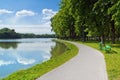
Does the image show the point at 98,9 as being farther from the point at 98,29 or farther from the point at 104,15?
the point at 98,29

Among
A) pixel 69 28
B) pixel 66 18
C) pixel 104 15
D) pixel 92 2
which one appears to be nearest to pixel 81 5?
pixel 92 2

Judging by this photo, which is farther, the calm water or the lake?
the lake

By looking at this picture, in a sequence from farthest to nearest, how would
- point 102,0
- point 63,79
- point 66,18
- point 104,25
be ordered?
1. point 66,18
2. point 104,25
3. point 102,0
4. point 63,79

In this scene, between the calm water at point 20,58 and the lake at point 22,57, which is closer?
the calm water at point 20,58

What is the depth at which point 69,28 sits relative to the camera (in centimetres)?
8388

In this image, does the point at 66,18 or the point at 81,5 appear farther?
the point at 66,18

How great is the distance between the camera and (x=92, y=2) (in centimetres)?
4044

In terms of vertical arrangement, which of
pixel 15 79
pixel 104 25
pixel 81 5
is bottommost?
pixel 15 79

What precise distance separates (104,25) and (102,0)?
8.01m

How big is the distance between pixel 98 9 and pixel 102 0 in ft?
6.12

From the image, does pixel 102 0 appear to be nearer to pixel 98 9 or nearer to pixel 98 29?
pixel 98 9

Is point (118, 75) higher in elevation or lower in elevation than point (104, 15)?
lower

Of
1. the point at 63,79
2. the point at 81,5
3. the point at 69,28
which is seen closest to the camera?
the point at 63,79

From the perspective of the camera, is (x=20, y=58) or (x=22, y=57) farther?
(x=22, y=57)
